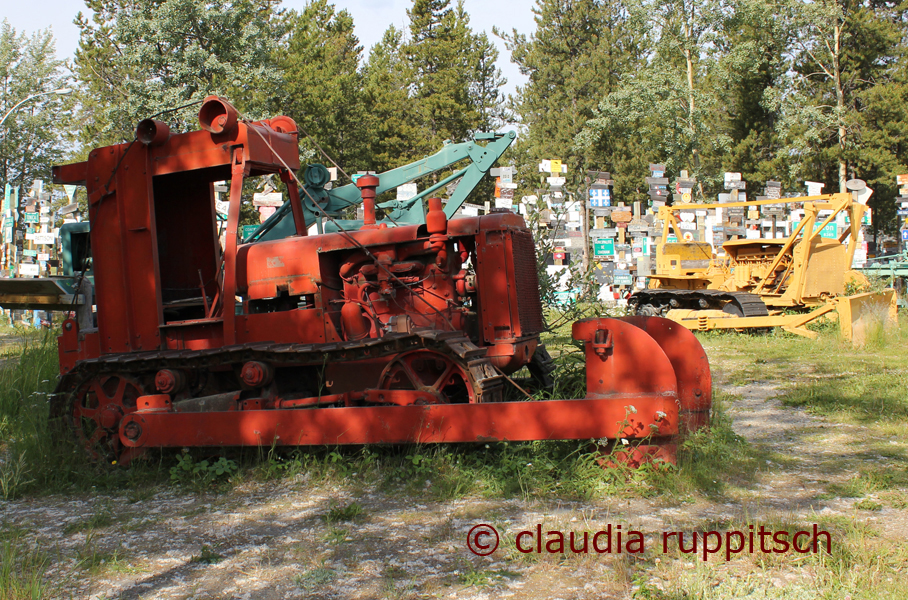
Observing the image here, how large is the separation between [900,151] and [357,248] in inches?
→ 1499

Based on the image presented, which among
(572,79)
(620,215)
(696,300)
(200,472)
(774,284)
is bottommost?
(200,472)

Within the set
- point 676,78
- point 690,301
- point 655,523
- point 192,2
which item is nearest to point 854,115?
point 676,78

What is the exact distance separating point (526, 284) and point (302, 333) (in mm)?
1963

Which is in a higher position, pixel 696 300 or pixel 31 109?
pixel 31 109

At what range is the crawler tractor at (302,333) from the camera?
5086 millimetres

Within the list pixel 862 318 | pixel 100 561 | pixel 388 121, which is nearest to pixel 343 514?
pixel 100 561

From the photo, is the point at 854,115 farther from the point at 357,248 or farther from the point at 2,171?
the point at 2,171

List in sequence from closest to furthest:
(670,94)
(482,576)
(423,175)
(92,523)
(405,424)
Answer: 1. (482,576)
2. (92,523)
3. (405,424)
4. (423,175)
5. (670,94)

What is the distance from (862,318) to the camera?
11984 millimetres

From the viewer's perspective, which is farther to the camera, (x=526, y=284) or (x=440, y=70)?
(x=440, y=70)

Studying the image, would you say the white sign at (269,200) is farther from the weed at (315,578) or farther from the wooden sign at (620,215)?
the wooden sign at (620,215)

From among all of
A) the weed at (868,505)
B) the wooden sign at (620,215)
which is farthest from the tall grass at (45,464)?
the wooden sign at (620,215)

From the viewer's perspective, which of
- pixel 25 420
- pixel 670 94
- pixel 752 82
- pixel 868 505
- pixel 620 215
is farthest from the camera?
pixel 752 82

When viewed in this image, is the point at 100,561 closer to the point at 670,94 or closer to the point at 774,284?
the point at 774,284
